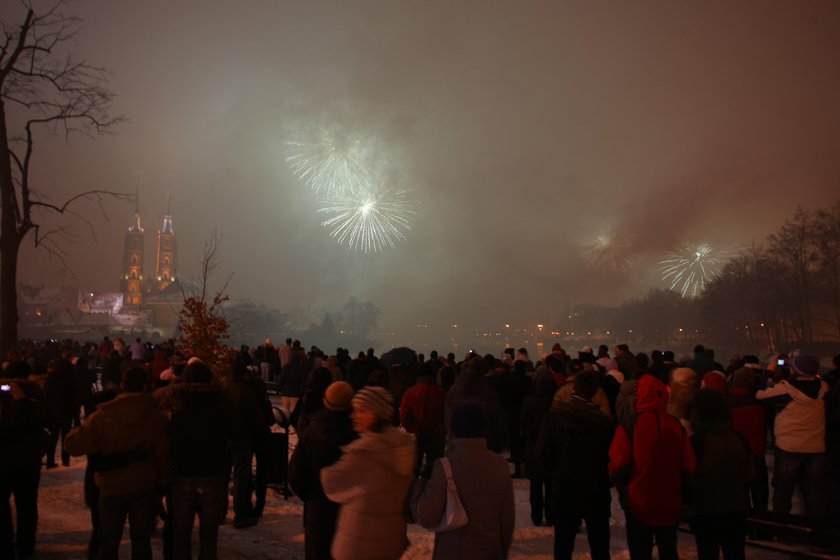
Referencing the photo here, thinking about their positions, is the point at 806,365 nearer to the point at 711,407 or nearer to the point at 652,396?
the point at 711,407

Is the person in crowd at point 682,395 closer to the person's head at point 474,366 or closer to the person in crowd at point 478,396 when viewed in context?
the person in crowd at point 478,396

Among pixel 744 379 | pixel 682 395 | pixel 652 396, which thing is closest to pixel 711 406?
pixel 652 396

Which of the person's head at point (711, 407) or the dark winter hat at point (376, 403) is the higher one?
the dark winter hat at point (376, 403)

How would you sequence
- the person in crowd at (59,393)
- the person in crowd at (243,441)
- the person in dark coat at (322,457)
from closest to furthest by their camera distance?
the person in dark coat at (322,457) → the person in crowd at (243,441) → the person in crowd at (59,393)

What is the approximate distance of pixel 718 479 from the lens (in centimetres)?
505

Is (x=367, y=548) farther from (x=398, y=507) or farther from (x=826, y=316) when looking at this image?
(x=826, y=316)

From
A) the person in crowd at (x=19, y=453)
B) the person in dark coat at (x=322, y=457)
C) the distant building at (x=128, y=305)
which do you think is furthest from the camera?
the distant building at (x=128, y=305)

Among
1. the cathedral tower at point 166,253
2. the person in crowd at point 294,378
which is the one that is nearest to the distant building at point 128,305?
the cathedral tower at point 166,253

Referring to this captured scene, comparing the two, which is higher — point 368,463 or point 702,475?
point 368,463

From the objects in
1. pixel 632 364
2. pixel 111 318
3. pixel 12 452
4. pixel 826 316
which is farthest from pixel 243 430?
pixel 111 318

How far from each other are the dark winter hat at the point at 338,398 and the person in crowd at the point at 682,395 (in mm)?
3731

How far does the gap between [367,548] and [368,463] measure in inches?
20.7

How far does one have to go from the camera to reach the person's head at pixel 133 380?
533 cm

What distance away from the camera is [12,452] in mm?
6172
